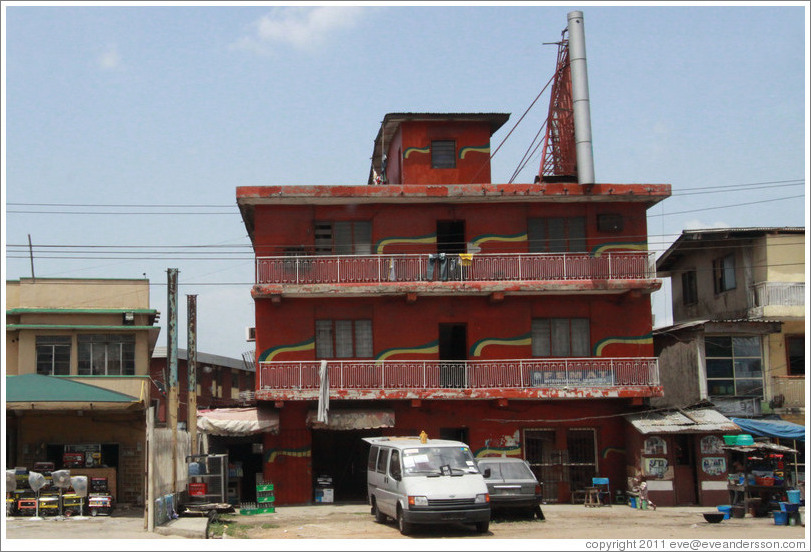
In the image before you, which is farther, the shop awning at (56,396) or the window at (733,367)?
the window at (733,367)

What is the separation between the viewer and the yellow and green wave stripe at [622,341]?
3291 cm

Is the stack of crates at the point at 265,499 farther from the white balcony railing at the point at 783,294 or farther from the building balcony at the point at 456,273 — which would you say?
the white balcony railing at the point at 783,294

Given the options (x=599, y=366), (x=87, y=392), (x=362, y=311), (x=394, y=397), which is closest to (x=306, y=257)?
(x=362, y=311)

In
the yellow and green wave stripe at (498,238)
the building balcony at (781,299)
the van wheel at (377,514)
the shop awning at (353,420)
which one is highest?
the yellow and green wave stripe at (498,238)

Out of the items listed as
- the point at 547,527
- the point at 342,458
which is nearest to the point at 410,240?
the point at 342,458

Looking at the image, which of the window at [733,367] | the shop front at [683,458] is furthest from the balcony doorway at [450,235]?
the window at [733,367]

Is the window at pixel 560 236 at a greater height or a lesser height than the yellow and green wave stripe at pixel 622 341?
greater

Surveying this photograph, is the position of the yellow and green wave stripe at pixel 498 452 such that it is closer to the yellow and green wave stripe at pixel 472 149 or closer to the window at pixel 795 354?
the window at pixel 795 354

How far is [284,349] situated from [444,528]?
36.5 feet

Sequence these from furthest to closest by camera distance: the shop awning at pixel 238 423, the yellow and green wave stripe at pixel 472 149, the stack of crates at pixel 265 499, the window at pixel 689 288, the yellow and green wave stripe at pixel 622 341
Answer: the window at pixel 689 288, the yellow and green wave stripe at pixel 472 149, the yellow and green wave stripe at pixel 622 341, the shop awning at pixel 238 423, the stack of crates at pixel 265 499

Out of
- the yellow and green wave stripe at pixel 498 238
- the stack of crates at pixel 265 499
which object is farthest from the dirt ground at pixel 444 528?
the yellow and green wave stripe at pixel 498 238

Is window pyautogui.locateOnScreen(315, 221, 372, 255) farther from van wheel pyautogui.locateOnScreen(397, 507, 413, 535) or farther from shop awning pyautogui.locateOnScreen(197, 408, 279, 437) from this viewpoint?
van wheel pyautogui.locateOnScreen(397, 507, 413, 535)

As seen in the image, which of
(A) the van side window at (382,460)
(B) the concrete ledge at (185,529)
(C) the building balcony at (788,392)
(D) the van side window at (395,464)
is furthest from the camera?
(C) the building balcony at (788,392)

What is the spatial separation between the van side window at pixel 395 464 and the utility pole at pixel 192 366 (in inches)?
338
